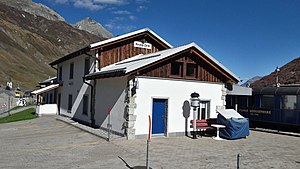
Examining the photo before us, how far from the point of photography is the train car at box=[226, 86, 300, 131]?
17891mm

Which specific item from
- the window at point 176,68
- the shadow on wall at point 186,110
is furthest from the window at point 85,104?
the shadow on wall at point 186,110

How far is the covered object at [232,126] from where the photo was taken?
14.7 meters

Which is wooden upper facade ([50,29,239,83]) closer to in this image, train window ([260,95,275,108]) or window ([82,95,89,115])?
window ([82,95,89,115])

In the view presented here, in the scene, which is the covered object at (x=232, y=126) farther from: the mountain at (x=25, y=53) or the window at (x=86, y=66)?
the mountain at (x=25, y=53)

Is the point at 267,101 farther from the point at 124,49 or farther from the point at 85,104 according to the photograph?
the point at 85,104

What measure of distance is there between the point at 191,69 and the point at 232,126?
3.76 metres

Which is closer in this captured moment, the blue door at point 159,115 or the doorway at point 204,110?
the blue door at point 159,115

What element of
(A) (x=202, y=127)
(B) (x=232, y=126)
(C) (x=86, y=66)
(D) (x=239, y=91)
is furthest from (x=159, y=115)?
(C) (x=86, y=66)

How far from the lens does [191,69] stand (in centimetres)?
1588

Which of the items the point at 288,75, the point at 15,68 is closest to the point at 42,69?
the point at 15,68

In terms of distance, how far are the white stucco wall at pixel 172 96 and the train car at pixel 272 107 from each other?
4719 mm

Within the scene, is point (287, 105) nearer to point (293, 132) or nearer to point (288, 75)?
point (293, 132)

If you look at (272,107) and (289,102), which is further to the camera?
(272,107)

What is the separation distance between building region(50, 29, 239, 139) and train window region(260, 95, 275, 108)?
4.10m
